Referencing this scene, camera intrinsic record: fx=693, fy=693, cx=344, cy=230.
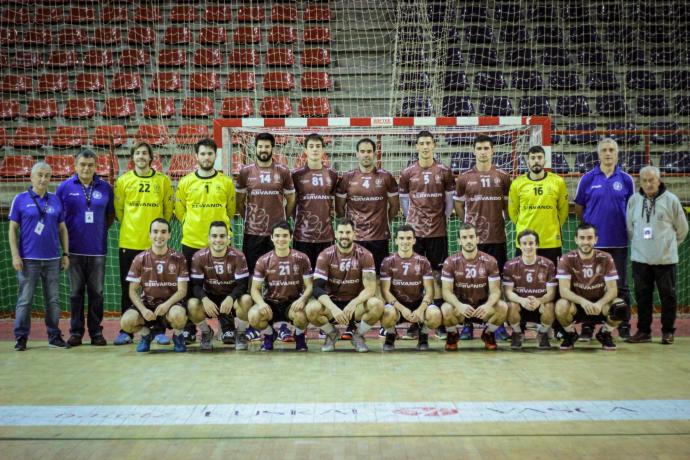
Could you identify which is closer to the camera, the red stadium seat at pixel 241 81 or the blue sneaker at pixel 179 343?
the blue sneaker at pixel 179 343

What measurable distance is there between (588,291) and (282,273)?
2.84 meters

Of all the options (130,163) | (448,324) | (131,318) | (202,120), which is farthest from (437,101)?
(131,318)

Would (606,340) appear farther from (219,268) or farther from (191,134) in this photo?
(191,134)

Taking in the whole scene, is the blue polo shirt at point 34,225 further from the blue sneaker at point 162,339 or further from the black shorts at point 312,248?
the black shorts at point 312,248

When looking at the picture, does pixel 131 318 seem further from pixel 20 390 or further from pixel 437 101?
pixel 437 101

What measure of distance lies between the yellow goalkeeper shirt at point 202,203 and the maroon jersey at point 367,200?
3.96 ft

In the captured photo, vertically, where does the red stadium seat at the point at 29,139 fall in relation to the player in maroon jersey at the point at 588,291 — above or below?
above

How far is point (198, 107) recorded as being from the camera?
1266 centimetres

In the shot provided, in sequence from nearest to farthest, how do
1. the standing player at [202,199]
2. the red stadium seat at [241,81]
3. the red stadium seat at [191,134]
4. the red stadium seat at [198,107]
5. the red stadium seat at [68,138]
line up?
the standing player at [202,199], the red stadium seat at [191,134], the red stadium seat at [68,138], the red stadium seat at [198,107], the red stadium seat at [241,81]

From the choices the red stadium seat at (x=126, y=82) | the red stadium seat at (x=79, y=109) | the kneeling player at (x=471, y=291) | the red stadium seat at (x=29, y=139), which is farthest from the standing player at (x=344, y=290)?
the red stadium seat at (x=126, y=82)

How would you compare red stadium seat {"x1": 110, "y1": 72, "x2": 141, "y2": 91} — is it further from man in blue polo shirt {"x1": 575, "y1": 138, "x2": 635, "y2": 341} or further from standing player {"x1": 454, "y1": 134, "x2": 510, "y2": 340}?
man in blue polo shirt {"x1": 575, "y1": 138, "x2": 635, "y2": 341}

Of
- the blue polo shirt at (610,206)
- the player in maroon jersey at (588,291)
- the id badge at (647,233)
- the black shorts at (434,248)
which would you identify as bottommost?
the player in maroon jersey at (588,291)

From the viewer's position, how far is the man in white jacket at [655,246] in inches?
260

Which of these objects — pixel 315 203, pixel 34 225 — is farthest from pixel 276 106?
pixel 34 225
